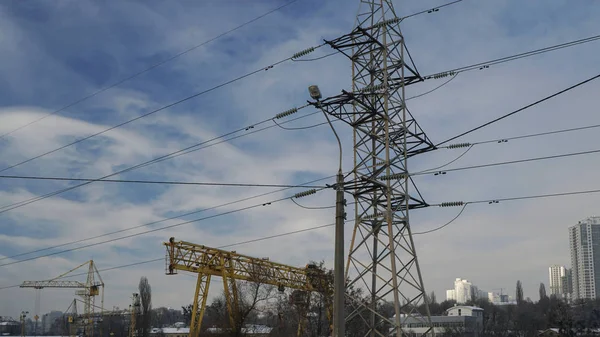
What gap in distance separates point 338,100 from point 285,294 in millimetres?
41181

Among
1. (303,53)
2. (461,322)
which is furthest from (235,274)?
(461,322)

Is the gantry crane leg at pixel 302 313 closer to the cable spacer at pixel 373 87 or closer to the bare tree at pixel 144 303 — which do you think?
the cable spacer at pixel 373 87

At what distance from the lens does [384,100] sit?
2506 centimetres

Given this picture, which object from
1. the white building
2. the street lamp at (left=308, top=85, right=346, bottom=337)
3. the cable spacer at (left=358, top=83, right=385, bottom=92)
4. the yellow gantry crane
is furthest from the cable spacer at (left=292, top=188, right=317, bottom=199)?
the white building

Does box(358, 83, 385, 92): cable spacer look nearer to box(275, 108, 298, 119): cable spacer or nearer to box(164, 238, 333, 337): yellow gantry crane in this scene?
box(275, 108, 298, 119): cable spacer

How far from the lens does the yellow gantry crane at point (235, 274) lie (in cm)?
4794

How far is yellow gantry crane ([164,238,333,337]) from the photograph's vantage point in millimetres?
47938

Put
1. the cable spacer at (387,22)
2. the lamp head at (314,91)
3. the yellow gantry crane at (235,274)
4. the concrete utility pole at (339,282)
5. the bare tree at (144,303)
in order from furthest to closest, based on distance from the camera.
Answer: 1. the bare tree at (144,303)
2. the yellow gantry crane at (235,274)
3. the cable spacer at (387,22)
4. the lamp head at (314,91)
5. the concrete utility pole at (339,282)

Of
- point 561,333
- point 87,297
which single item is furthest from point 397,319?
point 87,297

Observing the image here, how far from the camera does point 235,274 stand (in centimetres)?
5206

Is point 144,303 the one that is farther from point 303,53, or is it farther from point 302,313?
point 303,53

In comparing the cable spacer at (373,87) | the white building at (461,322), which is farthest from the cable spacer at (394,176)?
the white building at (461,322)

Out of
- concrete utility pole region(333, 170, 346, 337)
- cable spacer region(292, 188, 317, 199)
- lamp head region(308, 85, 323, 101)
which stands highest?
lamp head region(308, 85, 323, 101)

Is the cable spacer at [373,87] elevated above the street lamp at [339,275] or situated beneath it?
elevated above
